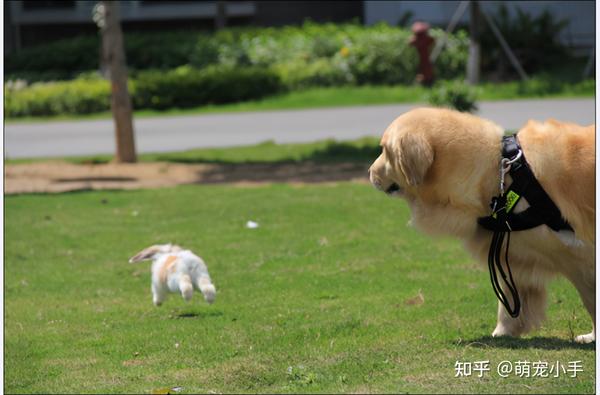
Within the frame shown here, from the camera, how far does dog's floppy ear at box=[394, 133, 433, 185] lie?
16.7 feet

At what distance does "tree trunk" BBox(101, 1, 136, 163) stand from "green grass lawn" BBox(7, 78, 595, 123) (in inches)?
369

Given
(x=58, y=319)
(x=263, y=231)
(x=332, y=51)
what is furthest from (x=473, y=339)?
(x=332, y=51)

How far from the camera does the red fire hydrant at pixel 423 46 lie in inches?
960

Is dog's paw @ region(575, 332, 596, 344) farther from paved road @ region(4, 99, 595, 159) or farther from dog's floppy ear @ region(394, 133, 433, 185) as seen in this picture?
paved road @ region(4, 99, 595, 159)

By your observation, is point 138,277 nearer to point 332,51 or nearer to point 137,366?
point 137,366

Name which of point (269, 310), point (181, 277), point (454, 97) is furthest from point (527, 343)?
point (454, 97)

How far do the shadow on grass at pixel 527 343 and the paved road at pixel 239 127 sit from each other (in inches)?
543

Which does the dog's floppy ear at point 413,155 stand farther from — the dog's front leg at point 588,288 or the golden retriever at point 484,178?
Result: the dog's front leg at point 588,288

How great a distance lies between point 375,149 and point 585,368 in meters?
12.8

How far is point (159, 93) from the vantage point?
28281 millimetres

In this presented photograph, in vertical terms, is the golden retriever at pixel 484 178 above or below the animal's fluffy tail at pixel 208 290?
above

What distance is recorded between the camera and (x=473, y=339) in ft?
18.7

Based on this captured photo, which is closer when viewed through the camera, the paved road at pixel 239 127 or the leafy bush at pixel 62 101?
the paved road at pixel 239 127

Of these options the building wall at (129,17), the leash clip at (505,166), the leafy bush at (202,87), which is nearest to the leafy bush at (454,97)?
the leash clip at (505,166)
